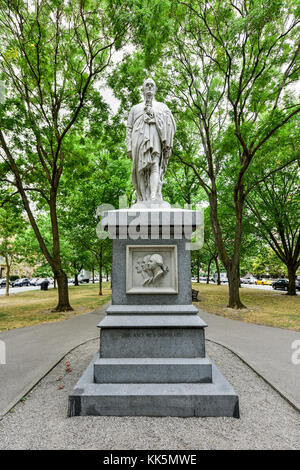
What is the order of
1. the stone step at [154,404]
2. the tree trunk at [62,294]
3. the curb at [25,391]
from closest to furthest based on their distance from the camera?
the stone step at [154,404]
the curb at [25,391]
the tree trunk at [62,294]

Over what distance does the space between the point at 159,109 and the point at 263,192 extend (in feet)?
52.6

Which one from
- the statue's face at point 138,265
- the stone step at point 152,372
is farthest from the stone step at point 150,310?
the stone step at point 152,372

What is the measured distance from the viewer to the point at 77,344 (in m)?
5.61

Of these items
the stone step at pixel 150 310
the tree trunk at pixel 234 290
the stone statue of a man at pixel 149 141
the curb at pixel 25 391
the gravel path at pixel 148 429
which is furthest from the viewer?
the tree trunk at pixel 234 290

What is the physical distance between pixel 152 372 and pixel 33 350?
143 inches

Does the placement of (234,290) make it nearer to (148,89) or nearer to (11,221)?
(148,89)

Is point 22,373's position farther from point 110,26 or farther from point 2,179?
point 110,26

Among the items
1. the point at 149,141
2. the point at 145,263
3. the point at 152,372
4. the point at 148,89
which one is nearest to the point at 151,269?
the point at 145,263

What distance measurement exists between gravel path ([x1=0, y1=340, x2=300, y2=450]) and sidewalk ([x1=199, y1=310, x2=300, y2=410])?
0.51 metres

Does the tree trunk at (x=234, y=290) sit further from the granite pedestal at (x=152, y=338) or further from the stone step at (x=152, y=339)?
the stone step at (x=152, y=339)

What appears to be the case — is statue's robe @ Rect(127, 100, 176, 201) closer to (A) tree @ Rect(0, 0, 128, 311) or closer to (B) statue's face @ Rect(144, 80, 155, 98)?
(B) statue's face @ Rect(144, 80, 155, 98)

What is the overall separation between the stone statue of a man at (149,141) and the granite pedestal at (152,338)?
2.77ft

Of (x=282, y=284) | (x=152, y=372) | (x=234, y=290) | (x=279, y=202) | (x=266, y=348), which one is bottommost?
(x=282, y=284)

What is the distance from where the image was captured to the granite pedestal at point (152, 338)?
2.70 metres
